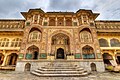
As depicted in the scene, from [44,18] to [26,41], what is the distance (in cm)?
604

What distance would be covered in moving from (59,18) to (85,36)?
21.9ft

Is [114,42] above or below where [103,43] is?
above

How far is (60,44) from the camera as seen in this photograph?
19.7m

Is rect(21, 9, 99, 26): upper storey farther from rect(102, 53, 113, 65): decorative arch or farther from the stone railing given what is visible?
rect(102, 53, 113, 65): decorative arch

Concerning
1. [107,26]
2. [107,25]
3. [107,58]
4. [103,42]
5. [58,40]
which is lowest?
[107,58]

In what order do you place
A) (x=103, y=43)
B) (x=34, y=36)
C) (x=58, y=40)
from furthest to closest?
1. (x=103, y=43)
2. (x=58, y=40)
3. (x=34, y=36)

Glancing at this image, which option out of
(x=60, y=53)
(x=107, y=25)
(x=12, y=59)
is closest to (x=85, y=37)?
(x=60, y=53)

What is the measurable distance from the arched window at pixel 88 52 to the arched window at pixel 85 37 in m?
1.15

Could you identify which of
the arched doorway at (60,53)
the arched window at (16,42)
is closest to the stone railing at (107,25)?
the arched doorway at (60,53)

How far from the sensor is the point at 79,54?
16.7 metres

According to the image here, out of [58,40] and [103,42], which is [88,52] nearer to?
[103,42]

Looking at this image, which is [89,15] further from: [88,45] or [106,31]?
[88,45]

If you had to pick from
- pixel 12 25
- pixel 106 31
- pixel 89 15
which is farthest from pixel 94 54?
pixel 12 25

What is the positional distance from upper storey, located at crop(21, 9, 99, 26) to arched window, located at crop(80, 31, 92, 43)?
6.45 feet
